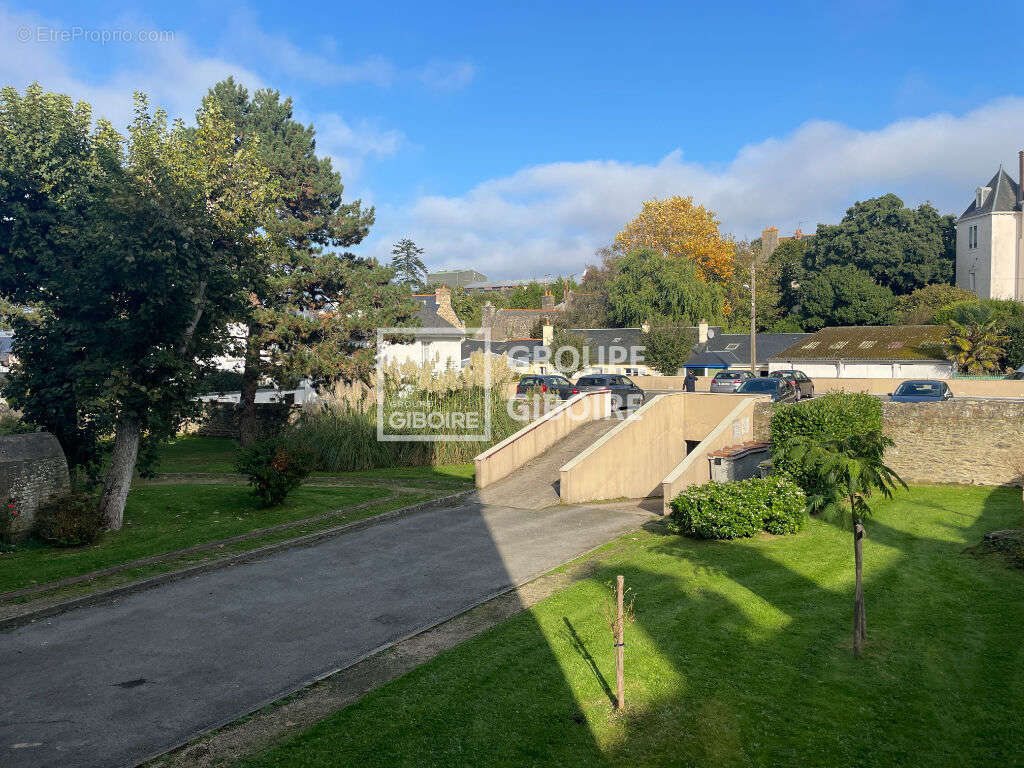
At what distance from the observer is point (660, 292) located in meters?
64.8

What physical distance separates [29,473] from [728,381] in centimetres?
2663

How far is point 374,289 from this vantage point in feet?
91.8

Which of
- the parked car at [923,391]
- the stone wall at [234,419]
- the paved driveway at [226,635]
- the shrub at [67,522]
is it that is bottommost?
the paved driveway at [226,635]

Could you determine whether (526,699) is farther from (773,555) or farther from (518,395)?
(518,395)

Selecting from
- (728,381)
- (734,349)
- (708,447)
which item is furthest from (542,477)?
(734,349)

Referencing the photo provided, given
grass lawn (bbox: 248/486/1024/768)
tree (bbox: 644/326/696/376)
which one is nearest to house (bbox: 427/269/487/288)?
tree (bbox: 644/326/696/376)

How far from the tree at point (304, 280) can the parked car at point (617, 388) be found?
7562 millimetres

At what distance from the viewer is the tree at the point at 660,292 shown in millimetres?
64000

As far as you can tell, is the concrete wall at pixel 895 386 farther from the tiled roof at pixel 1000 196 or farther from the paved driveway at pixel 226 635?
the tiled roof at pixel 1000 196

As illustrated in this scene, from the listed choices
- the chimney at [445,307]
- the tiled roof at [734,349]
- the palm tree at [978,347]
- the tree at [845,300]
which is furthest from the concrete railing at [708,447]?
the tree at [845,300]

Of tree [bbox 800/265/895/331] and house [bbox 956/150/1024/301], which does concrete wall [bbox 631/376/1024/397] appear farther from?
house [bbox 956/150/1024/301]

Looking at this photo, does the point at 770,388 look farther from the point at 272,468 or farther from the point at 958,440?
the point at 272,468

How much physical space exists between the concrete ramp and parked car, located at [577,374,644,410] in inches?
78.4

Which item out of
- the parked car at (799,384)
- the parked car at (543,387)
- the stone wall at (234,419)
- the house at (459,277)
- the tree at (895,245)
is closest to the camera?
the parked car at (543,387)
